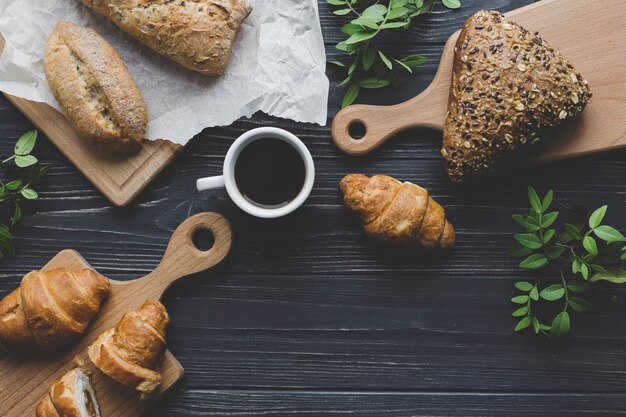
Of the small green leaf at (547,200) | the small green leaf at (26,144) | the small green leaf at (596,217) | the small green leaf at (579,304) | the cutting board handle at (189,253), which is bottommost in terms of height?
the small green leaf at (579,304)

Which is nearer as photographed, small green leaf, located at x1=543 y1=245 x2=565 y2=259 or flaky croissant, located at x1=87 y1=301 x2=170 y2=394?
flaky croissant, located at x1=87 y1=301 x2=170 y2=394

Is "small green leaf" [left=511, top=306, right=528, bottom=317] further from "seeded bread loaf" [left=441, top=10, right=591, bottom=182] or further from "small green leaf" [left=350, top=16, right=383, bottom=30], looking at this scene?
"small green leaf" [left=350, top=16, right=383, bottom=30]

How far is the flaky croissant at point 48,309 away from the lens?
1459 millimetres

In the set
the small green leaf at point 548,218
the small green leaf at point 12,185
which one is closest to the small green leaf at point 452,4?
the small green leaf at point 548,218

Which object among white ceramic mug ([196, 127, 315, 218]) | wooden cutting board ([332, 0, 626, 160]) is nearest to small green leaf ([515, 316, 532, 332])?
wooden cutting board ([332, 0, 626, 160])

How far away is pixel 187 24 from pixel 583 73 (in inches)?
40.6

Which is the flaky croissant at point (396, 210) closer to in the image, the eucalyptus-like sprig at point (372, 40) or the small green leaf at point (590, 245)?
the eucalyptus-like sprig at point (372, 40)

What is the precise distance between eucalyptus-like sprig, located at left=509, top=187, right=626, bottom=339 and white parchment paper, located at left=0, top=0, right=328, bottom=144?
622 mm

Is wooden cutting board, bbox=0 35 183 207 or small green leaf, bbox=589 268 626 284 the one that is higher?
wooden cutting board, bbox=0 35 183 207

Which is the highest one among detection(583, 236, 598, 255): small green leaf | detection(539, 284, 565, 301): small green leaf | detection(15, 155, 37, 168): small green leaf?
detection(15, 155, 37, 168): small green leaf

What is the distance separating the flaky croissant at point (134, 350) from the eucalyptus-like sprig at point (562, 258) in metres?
0.93

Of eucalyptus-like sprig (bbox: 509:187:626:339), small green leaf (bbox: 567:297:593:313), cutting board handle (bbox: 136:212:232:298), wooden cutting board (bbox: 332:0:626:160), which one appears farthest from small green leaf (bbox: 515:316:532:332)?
cutting board handle (bbox: 136:212:232:298)

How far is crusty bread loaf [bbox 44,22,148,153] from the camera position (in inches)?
57.9

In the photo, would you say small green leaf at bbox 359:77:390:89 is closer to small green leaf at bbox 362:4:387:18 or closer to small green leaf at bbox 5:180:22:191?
small green leaf at bbox 362:4:387:18
